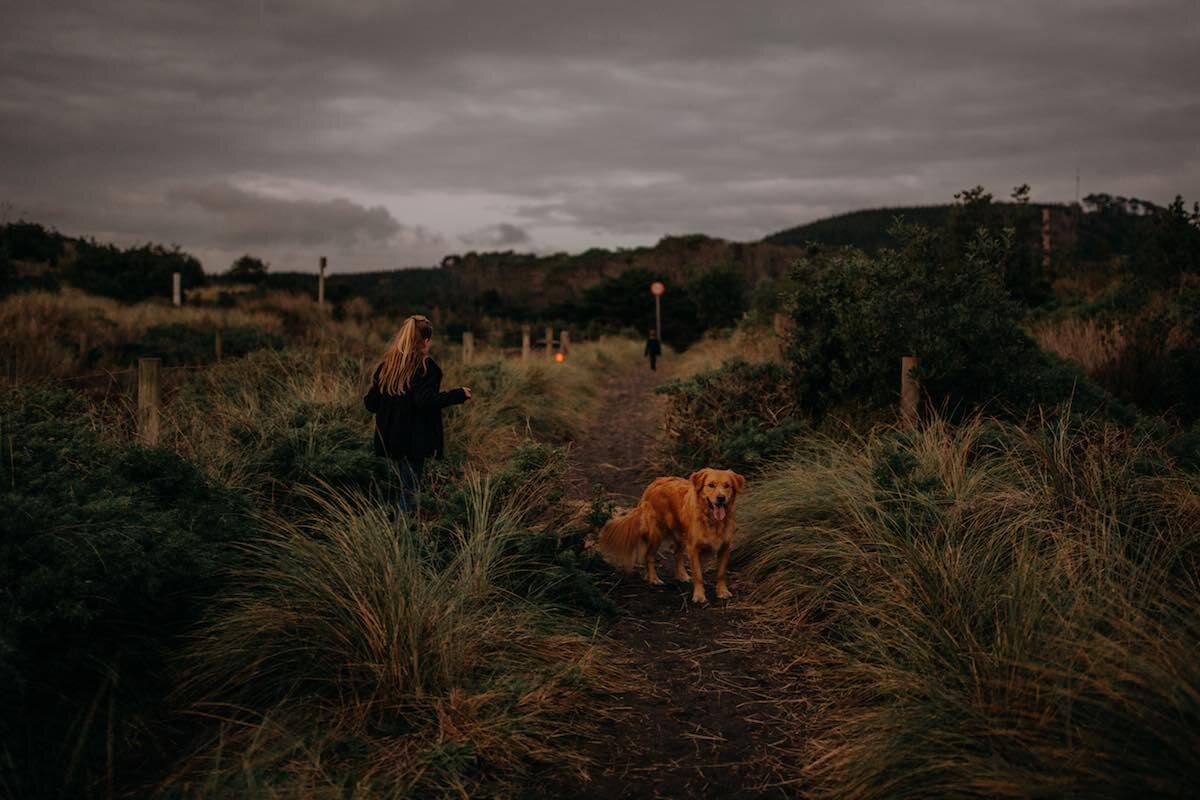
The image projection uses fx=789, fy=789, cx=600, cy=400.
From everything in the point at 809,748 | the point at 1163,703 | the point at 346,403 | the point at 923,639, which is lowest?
the point at 809,748

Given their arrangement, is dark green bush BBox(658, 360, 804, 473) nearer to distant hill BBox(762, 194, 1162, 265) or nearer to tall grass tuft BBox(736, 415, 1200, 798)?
tall grass tuft BBox(736, 415, 1200, 798)

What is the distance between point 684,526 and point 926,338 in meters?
3.50

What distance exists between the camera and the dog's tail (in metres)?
5.54

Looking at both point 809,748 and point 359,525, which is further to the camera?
point 359,525

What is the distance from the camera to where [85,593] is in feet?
10.0

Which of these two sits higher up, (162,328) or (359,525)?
(162,328)

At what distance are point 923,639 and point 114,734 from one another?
332cm

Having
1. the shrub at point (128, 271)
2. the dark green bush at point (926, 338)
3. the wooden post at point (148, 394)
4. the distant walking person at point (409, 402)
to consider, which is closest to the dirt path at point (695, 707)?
the distant walking person at point (409, 402)

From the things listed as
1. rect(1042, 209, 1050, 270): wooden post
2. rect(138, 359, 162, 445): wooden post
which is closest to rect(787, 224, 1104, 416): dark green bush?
rect(138, 359, 162, 445): wooden post

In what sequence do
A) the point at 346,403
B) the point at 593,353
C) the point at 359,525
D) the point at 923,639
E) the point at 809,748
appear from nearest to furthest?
the point at 809,748 → the point at 923,639 → the point at 359,525 → the point at 346,403 → the point at 593,353

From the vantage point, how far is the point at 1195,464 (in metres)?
5.45

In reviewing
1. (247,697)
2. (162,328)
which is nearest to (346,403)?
(247,697)

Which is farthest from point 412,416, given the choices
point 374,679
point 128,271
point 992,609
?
point 128,271

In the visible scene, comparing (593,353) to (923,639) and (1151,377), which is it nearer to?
(1151,377)
